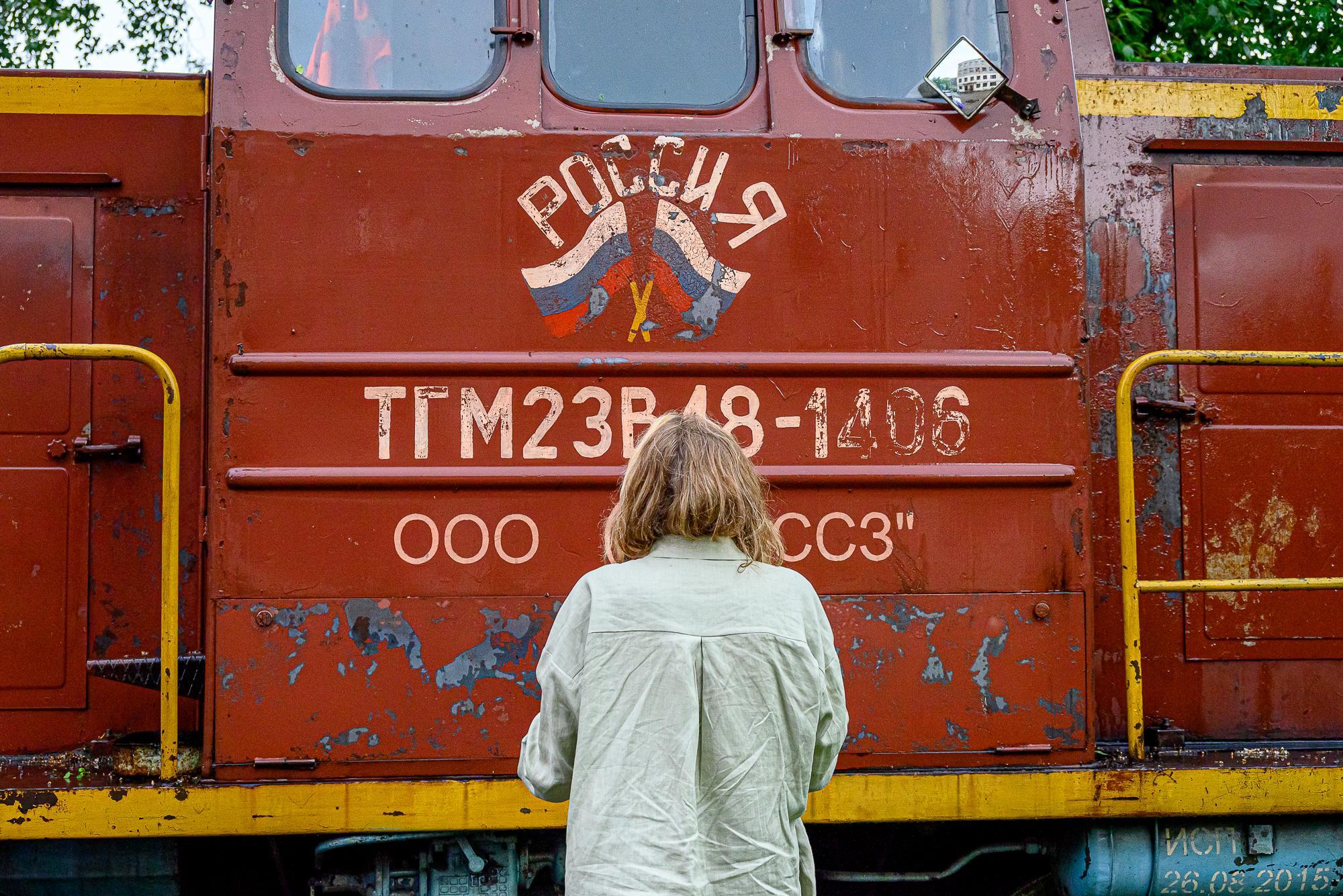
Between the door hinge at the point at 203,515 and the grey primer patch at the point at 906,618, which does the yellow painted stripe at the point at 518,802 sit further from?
the door hinge at the point at 203,515

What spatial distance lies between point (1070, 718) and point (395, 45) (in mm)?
2335

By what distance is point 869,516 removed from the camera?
283 centimetres

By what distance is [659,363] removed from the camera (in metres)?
2.78

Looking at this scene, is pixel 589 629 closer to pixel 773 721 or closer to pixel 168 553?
pixel 773 721

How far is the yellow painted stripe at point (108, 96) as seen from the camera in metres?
3.19

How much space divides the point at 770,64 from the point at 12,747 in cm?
268

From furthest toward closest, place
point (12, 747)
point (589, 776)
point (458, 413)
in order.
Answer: point (12, 747)
point (458, 413)
point (589, 776)

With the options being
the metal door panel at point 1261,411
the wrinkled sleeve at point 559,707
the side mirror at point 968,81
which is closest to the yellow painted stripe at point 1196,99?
the metal door panel at point 1261,411

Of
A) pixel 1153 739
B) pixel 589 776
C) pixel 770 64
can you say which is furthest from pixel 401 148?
pixel 1153 739

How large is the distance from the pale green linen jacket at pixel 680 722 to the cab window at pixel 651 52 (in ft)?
4.56

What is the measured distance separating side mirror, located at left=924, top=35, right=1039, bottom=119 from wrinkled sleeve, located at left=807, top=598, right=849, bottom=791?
1519mm

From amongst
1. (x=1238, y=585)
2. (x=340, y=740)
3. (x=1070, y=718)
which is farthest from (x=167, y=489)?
(x=1238, y=585)

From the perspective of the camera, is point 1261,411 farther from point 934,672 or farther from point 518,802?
point 518,802

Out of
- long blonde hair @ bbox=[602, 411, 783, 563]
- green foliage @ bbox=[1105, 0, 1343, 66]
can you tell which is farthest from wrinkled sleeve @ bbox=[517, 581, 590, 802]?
green foliage @ bbox=[1105, 0, 1343, 66]
